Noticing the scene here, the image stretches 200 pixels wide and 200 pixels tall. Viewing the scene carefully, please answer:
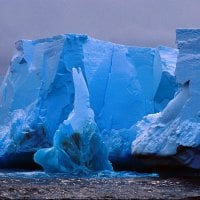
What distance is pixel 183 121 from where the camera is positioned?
11117 millimetres

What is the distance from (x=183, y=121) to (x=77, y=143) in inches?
110

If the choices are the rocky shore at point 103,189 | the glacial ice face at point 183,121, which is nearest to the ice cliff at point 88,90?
the glacial ice face at point 183,121

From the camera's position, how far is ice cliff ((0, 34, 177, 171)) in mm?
16188

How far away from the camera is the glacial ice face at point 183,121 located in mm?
10773

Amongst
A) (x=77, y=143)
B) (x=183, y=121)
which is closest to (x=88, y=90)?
(x=77, y=143)

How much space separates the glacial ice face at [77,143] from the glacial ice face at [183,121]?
3.85 feet

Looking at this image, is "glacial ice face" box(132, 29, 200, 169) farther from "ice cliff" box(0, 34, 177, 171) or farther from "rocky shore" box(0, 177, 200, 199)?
"ice cliff" box(0, 34, 177, 171)

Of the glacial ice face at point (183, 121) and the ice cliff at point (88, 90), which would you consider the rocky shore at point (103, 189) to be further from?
the ice cliff at point (88, 90)

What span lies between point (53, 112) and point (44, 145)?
3.35 feet

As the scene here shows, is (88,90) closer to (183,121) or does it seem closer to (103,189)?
(183,121)

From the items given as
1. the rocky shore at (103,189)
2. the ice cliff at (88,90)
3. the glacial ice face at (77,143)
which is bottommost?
the rocky shore at (103,189)

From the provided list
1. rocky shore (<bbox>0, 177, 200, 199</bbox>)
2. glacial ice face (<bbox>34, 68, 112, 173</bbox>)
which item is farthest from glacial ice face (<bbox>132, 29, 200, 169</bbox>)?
glacial ice face (<bbox>34, 68, 112, 173</bbox>)

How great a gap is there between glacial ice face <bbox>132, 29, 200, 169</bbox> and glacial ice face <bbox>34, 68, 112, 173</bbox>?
1173mm

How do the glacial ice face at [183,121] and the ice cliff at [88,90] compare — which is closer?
the glacial ice face at [183,121]
